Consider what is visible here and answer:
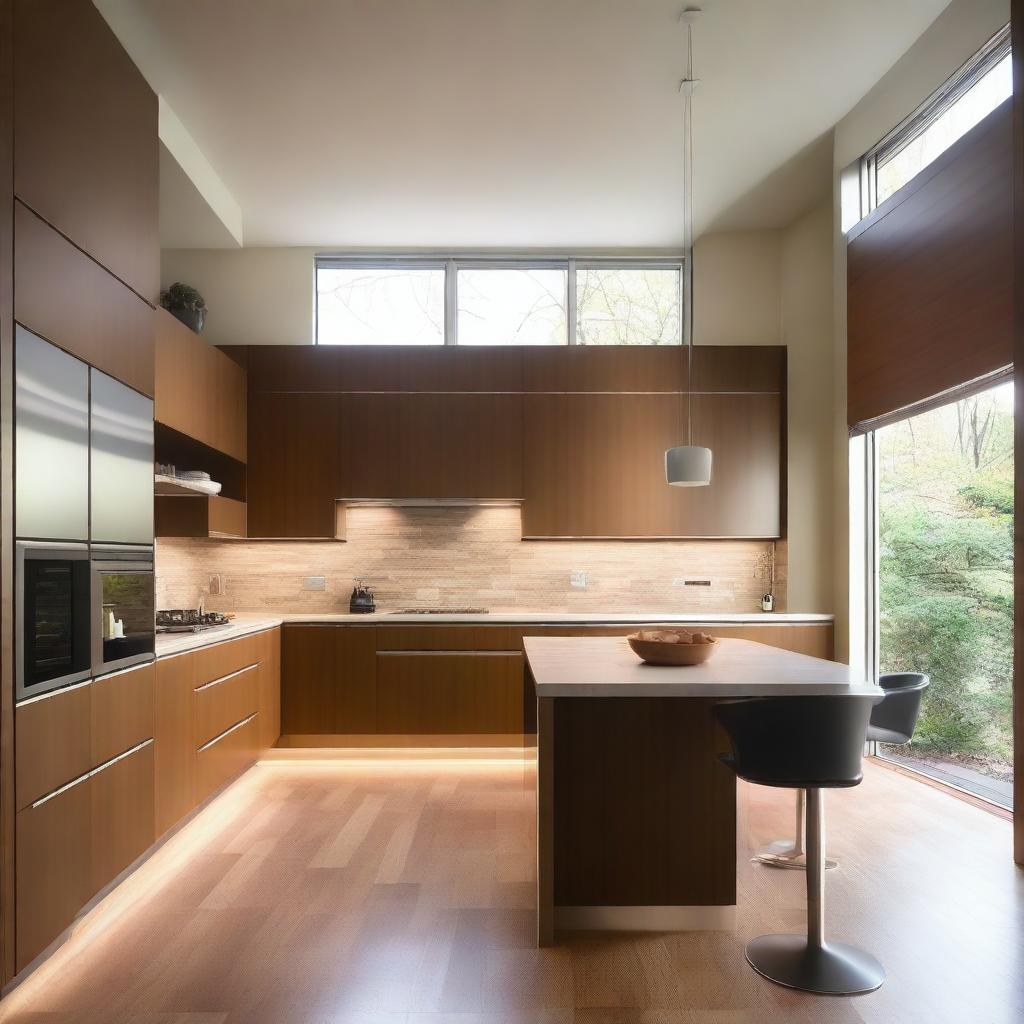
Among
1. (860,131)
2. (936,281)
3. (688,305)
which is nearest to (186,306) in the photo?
(688,305)

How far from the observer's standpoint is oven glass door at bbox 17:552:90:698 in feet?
7.59

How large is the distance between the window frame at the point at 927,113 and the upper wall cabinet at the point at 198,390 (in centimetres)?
355

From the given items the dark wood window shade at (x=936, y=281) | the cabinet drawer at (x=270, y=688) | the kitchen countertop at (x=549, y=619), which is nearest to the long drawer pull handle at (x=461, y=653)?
the kitchen countertop at (x=549, y=619)

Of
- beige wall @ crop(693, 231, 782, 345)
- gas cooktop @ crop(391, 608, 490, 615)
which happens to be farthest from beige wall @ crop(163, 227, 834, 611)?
gas cooktop @ crop(391, 608, 490, 615)

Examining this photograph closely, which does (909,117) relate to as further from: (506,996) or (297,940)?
(297,940)

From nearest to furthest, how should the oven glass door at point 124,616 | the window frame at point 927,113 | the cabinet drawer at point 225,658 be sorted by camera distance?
the oven glass door at point 124,616 < the window frame at point 927,113 < the cabinet drawer at point 225,658

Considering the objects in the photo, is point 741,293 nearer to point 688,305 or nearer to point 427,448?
point 688,305

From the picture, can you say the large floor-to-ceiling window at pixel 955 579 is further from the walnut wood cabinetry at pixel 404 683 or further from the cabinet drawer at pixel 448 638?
the cabinet drawer at pixel 448 638

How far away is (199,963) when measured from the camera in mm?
2430

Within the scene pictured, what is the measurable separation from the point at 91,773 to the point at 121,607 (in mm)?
561

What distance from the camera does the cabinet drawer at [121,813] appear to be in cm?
271

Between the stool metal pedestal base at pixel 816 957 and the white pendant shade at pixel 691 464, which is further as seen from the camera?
the white pendant shade at pixel 691 464

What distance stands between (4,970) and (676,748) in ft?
6.42

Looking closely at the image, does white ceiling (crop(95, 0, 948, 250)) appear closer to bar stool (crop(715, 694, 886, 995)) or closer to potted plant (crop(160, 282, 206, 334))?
potted plant (crop(160, 282, 206, 334))
